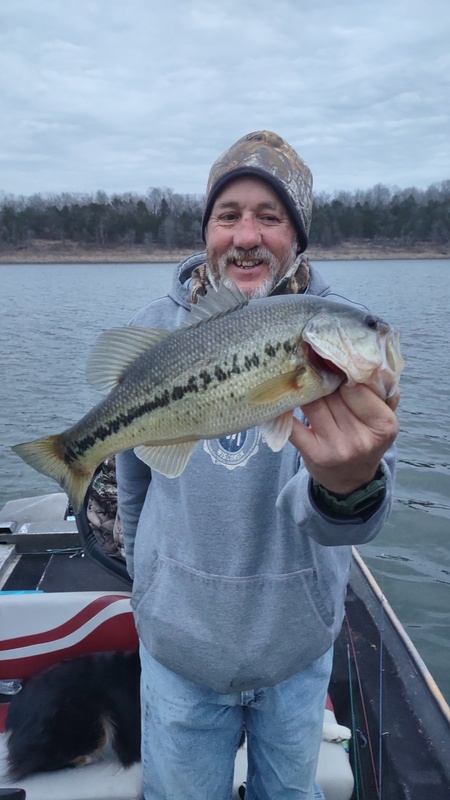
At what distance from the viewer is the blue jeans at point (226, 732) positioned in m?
2.89

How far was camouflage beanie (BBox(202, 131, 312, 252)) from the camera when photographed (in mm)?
3164

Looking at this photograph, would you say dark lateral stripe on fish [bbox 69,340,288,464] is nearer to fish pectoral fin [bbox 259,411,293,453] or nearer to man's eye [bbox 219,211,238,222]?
fish pectoral fin [bbox 259,411,293,453]

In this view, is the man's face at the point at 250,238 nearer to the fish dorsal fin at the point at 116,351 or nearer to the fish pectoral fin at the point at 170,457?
the fish dorsal fin at the point at 116,351

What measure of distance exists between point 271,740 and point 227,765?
0.97 ft

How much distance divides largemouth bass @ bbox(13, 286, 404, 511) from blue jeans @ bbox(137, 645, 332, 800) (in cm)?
115

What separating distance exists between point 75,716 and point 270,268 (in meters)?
2.84

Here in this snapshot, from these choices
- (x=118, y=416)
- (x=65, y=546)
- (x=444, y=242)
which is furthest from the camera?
(x=444, y=242)

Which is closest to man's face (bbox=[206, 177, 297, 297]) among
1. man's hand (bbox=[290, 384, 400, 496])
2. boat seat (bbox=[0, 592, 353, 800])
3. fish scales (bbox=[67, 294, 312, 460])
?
fish scales (bbox=[67, 294, 312, 460])

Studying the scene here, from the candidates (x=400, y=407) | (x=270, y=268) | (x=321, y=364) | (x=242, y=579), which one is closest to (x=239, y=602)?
(x=242, y=579)

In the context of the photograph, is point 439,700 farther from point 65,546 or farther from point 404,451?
point 404,451

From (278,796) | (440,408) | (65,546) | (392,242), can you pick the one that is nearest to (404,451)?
(440,408)

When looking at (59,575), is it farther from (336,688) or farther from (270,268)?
(270,268)

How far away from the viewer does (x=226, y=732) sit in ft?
9.79

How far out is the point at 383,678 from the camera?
4426 millimetres
